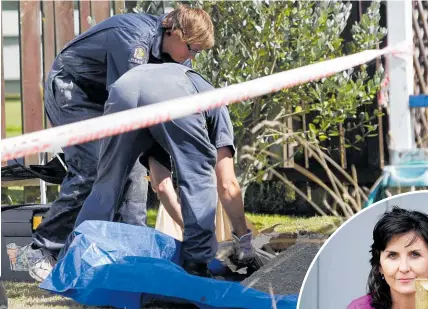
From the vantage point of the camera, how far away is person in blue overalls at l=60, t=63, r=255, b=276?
3.93 meters

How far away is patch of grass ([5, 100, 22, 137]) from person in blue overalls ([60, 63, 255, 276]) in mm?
6852

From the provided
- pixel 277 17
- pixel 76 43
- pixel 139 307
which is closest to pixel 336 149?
pixel 277 17

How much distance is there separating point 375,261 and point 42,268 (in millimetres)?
2654

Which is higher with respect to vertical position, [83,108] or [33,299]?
[83,108]

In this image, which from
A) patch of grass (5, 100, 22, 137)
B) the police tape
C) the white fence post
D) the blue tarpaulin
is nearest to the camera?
the police tape

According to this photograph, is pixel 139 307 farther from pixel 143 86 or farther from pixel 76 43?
pixel 76 43

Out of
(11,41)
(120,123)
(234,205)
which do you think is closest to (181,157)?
(234,205)

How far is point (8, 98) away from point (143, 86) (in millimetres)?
10037

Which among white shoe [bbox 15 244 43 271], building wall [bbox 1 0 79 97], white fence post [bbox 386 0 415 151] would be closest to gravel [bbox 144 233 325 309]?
white fence post [bbox 386 0 415 151]

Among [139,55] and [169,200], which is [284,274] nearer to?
[169,200]

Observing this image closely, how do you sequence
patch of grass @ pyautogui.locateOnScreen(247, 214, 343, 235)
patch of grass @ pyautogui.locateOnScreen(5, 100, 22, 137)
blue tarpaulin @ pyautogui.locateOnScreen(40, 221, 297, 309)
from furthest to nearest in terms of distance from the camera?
patch of grass @ pyautogui.locateOnScreen(5, 100, 22, 137) → patch of grass @ pyautogui.locateOnScreen(247, 214, 343, 235) → blue tarpaulin @ pyautogui.locateOnScreen(40, 221, 297, 309)

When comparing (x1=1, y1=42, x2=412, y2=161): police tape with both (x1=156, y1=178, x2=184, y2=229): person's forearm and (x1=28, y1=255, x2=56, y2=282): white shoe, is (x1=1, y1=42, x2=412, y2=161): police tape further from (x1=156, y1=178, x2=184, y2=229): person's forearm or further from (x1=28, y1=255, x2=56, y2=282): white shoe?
(x1=28, y1=255, x2=56, y2=282): white shoe

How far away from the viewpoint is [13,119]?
12.7 m

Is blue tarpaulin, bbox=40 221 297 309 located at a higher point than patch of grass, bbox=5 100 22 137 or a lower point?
lower
